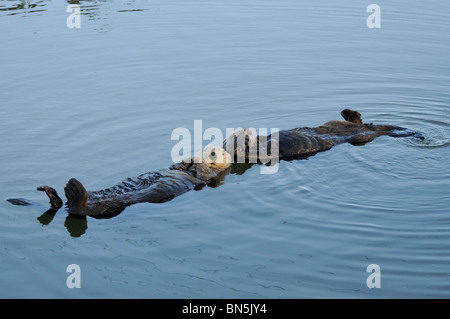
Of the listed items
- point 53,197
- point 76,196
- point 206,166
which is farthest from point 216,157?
point 53,197

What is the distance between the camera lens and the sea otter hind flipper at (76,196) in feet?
17.4

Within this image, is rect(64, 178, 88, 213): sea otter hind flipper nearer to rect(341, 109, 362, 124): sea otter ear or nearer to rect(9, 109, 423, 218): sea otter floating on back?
rect(9, 109, 423, 218): sea otter floating on back

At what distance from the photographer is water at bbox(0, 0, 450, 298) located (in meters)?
4.80

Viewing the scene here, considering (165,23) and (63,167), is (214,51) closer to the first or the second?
(165,23)

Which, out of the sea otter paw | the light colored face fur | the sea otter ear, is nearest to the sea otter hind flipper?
the sea otter paw

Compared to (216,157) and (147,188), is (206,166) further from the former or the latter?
(147,188)

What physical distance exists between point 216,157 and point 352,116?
6.33ft

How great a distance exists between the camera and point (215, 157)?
6.47 m

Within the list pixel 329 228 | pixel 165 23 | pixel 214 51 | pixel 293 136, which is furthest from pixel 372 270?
pixel 165 23

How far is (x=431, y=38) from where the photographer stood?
11.4m

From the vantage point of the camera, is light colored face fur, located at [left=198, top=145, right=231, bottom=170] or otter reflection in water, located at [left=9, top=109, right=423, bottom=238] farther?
light colored face fur, located at [left=198, top=145, right=231, bottom=170]

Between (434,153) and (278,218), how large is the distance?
2260mm

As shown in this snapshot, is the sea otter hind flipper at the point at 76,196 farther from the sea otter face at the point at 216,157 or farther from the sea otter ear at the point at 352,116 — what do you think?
the sea otter ear at the point at 352,116

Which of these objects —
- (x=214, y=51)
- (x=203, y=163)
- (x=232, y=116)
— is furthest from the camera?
(x=214, y=51)
